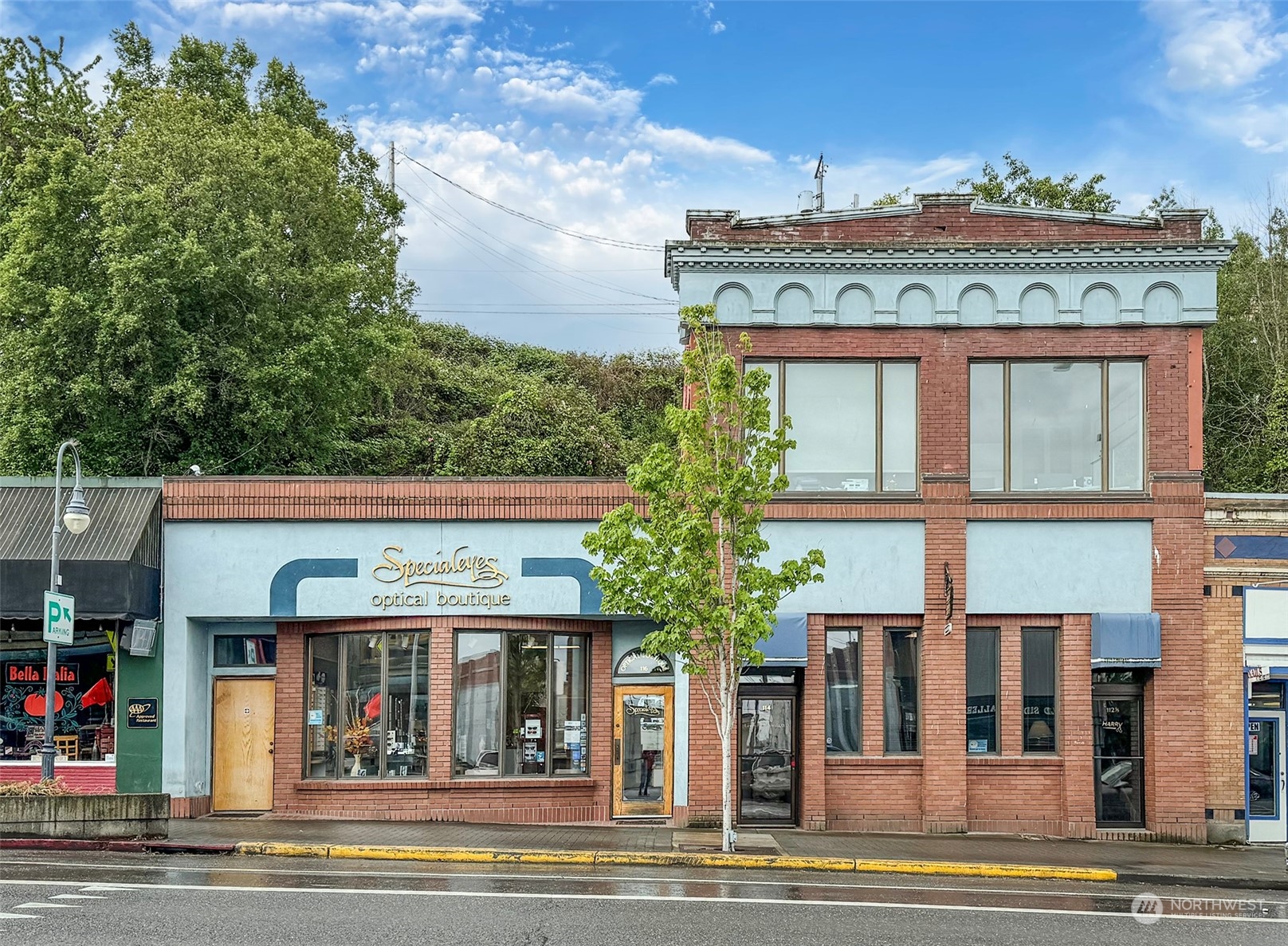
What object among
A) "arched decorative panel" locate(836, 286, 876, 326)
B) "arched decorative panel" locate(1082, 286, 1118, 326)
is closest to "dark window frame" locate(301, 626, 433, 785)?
"arched decorative panel" locate(836, 286, 876, 326)

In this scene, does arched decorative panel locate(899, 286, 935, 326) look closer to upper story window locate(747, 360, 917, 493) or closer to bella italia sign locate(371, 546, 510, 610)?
upper story window locate(747, 360, 917, 493)

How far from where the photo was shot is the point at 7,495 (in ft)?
64.2

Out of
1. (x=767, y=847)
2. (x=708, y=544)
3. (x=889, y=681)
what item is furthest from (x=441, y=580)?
(x=889, y=681)

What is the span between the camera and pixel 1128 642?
62.8 ft

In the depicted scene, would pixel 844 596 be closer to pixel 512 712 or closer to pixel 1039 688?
pixel 1039 688

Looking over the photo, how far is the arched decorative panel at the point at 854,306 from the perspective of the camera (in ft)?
64.5

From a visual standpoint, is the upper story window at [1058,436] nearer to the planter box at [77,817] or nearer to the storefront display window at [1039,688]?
the storefront display window at [1039,688]

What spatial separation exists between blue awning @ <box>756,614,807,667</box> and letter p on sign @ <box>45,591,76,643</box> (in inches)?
391

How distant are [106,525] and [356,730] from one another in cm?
493

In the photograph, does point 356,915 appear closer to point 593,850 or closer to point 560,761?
point 593,850

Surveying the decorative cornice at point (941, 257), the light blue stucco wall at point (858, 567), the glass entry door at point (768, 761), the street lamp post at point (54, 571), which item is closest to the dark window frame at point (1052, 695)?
the light blue stucco wall at point (858, 567)

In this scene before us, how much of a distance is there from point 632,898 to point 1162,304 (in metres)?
12.7

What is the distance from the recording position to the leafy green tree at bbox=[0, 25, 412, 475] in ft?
81.4

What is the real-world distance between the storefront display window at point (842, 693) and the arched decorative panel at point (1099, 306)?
246 inches
